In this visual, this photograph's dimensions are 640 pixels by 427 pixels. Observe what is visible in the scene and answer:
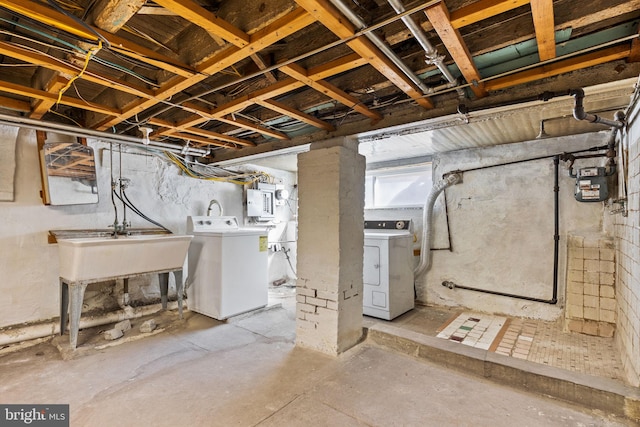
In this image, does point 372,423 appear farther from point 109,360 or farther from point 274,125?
point 274,125

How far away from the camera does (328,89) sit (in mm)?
1965

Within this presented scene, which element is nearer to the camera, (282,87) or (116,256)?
(282,87)

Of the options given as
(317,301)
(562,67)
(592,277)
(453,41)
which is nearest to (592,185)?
(592,277)

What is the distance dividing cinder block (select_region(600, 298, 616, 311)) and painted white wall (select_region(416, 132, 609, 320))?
0.34 metres

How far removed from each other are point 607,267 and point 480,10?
9.67ft

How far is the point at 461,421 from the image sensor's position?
1771 mm

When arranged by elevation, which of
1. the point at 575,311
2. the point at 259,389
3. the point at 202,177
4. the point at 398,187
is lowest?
the point at 259,389

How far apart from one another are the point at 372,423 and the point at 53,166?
11.5 feet

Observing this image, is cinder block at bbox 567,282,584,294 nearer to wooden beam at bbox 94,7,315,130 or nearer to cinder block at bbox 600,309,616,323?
cinder block at bbox 600,309,616,323

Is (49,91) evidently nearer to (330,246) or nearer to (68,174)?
(68,174)

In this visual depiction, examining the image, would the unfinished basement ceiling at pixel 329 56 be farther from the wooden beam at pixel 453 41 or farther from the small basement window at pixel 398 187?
the small basement window at pixel 398 187

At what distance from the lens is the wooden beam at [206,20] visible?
1191mm

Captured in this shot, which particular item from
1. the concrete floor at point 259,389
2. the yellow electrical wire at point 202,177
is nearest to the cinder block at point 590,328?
the concrete floor at point 259,389

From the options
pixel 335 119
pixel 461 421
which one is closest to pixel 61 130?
pixel 335 119
